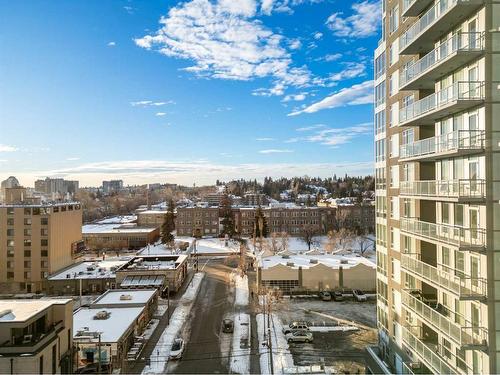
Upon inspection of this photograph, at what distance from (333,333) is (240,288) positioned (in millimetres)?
16265

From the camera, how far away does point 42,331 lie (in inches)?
787

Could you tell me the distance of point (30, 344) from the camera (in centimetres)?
1797

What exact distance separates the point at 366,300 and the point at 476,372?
29603 mm

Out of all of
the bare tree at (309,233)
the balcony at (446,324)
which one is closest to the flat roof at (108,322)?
the balcony at (446,324)

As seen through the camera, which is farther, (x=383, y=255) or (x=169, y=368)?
(x=169, y=368)

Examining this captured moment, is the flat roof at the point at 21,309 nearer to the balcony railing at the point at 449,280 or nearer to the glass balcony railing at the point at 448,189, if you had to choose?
the balcony railing at the point at 449,280

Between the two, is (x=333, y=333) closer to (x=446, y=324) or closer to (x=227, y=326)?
(x=227, y=326)

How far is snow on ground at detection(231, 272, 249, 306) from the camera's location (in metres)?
38.7

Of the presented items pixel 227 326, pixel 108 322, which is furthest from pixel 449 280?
pixel 108 322

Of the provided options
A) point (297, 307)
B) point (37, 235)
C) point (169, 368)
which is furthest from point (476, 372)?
point (37, 235)

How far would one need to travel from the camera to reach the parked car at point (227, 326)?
30061 mm

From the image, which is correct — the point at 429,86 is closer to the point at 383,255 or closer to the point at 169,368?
the point at 383,255

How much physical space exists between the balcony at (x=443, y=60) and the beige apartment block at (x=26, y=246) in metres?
46.8

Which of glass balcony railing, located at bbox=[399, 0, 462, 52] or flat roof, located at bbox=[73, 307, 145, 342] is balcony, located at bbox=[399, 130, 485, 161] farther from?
flat roof, located at bbox=[73, 307, 145, 342]
